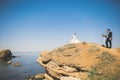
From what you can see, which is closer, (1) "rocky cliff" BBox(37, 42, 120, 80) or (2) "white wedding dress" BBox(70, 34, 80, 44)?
(1) "rocky cliff" BBox(37, 42, 120, 80)

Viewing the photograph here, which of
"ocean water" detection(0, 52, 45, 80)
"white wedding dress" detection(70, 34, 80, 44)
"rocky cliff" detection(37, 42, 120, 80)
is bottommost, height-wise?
"ocean water" detection(0, 52, 45, 80)

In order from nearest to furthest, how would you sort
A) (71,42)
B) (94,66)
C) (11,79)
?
1. (94,66)
2. (71,42)
3. (11,79)

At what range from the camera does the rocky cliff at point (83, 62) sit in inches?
438

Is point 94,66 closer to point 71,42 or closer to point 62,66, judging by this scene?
point 62,66

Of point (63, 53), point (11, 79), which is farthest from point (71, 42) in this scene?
point (11, 79)

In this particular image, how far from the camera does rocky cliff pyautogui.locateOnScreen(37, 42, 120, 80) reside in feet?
36.5

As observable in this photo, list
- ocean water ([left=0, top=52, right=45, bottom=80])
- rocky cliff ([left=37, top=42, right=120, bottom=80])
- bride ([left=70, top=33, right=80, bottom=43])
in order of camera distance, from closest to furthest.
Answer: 1. rocky cliff ([left=37, top=42, right=120, bottom=80])
2. bride ([left=70, top=33, right=80, bottom=43])
3. ocean water ([left=0, top=52, right=45, bottom=80])

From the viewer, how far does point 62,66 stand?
14391 mm

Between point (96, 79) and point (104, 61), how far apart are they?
2.12m

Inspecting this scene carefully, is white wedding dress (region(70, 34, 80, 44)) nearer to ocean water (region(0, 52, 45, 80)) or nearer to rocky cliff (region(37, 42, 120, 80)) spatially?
rocky cliff (region(37, 42, 120, 80))

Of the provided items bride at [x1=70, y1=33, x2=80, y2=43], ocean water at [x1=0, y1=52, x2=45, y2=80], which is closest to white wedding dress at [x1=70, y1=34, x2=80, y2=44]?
bride at [x1=70, y1=33, x2=80, y2=43]

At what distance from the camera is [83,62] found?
1278 centimetres

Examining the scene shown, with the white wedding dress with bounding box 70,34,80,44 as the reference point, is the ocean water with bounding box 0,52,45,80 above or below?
below

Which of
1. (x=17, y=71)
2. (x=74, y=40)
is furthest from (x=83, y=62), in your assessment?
(x=17, y=71)
